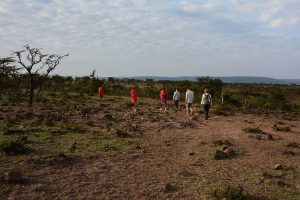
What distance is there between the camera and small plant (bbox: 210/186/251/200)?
7.96m

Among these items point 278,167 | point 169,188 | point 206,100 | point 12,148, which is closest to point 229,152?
point 278,167

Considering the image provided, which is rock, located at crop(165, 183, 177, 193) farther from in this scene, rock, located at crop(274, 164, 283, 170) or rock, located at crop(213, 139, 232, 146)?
rock, located at crop(213, 139, 232, 146)

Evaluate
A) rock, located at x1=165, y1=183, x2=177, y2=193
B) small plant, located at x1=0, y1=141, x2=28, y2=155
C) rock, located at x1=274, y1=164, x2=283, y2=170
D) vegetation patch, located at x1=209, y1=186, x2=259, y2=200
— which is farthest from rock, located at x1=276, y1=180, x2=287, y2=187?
small plant, located at x1=0, y1=141, x2=28, y2=155

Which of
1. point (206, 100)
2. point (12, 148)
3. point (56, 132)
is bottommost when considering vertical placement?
point (56, 132)

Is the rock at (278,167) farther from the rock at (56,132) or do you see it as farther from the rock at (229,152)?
the rock at (56,132)

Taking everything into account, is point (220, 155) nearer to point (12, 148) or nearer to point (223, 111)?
point (12, 148)

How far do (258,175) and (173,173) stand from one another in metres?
1.90

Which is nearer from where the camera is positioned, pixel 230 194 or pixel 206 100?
pixel 230 194

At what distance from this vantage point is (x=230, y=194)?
7984 mm

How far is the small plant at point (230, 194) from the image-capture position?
313 inches

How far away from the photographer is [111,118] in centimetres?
1905

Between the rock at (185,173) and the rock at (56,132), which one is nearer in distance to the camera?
the rock at (185,173)

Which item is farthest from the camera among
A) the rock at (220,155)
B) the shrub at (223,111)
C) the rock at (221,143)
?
the shrub at (223,111)

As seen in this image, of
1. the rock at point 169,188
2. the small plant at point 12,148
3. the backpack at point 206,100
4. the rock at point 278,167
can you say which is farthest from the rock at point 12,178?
the backpack at point 206,100
